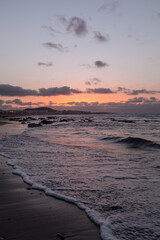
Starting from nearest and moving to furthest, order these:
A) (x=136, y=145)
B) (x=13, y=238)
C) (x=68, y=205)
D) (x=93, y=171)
→ (x=13, y=238)
(x=68, y=205)
(x=93, y=171)
(x=136, y=145)

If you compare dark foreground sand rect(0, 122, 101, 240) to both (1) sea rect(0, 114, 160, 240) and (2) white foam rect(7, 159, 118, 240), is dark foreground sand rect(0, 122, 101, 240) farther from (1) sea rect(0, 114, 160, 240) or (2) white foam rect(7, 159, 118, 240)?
(1) sea rect(0, 114, 160, 240)

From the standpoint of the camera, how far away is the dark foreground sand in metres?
3.06

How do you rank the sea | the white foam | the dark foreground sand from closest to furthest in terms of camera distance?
the dark foreground sand < the white foam < the sea

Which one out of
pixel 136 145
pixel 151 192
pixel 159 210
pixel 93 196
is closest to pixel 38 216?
pixel 93 196

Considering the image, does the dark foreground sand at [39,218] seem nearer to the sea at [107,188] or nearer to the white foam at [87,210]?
the white foam at [87,210]

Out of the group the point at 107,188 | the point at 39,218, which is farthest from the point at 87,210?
the point at 107,188

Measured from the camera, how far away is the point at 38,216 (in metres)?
3.65

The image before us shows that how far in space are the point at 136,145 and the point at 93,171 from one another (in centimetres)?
709

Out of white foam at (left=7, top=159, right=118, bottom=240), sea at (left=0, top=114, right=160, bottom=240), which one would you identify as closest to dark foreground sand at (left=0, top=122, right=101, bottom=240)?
white foam at (left=7, top=159, right=118, bottom=240)

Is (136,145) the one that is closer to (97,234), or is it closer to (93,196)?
(93,196)

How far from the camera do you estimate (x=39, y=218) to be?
358 cm

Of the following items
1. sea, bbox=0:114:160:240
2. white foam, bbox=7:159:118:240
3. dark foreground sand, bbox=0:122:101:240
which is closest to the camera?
dark foreground sand, bbox=0:122:101:240

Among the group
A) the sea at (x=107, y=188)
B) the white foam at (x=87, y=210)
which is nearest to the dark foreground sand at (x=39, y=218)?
the white foam at (x=87, y=210)

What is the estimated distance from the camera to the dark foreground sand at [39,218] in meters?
3.06
